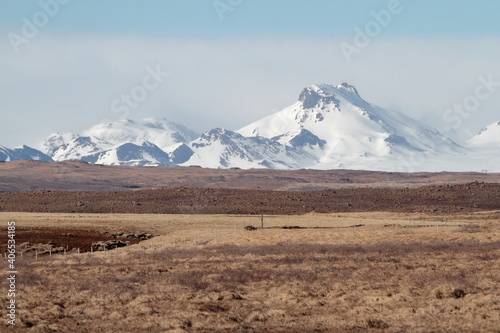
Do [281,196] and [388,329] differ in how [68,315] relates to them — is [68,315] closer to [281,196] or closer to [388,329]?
[388,329]

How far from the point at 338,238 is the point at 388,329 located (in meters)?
35.5

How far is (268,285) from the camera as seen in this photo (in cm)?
3938

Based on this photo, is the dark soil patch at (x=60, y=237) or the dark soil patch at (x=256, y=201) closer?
the dark soil patch at (x=60, y=237)

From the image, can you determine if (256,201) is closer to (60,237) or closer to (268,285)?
(60,237)

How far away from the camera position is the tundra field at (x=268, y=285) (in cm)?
3048

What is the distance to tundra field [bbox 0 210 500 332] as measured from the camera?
A: 3048 cm

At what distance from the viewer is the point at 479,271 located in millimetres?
41875

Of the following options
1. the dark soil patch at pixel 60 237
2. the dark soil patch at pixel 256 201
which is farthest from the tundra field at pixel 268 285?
the dark soil patch at pixel 256 201

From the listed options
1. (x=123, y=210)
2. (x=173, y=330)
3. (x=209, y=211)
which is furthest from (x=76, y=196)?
(x=173, y=330)

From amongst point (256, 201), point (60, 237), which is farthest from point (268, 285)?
point (256, 201)

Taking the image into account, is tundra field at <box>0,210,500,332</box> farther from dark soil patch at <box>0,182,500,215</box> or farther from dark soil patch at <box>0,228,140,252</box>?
dark soil patch at <box>0,182,500,215</box>

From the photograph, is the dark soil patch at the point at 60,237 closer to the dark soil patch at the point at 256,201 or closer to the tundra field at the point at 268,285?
the tundra field at the point at 268,285

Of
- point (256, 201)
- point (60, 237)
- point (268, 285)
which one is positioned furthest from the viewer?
point (256, 201)

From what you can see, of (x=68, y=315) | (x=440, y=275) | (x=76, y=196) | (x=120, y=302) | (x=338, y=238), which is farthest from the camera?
(x=76, y=196)
